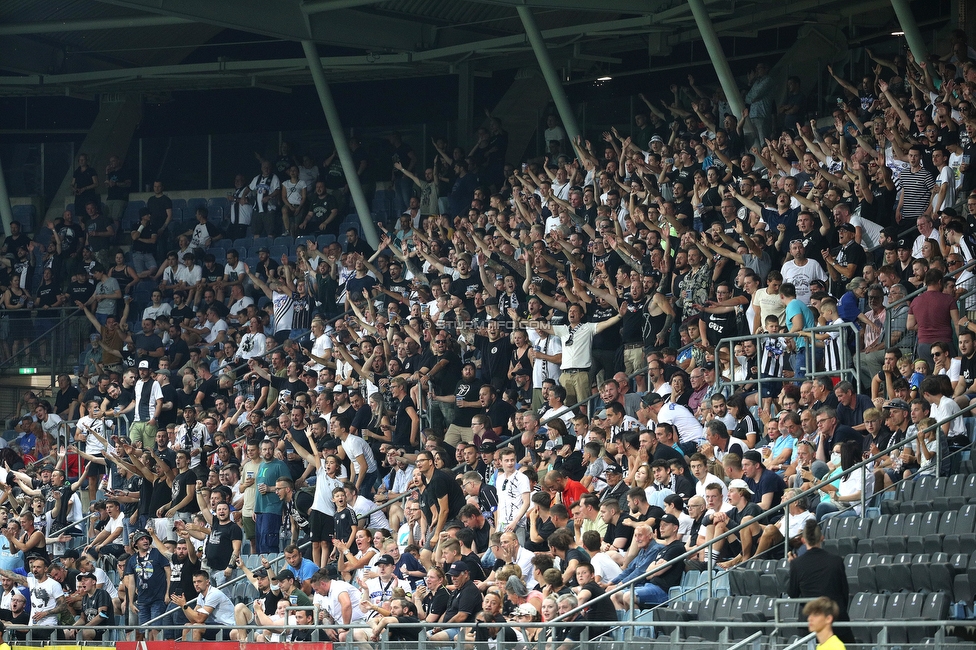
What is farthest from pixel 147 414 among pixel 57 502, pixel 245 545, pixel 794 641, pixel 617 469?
pixel 794 641

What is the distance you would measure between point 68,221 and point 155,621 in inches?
436

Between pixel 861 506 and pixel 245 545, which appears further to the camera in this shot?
pixel 245 545

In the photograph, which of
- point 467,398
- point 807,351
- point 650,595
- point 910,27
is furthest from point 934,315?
point 467,398

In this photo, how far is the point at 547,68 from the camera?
20.5 m

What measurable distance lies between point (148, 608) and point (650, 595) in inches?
245

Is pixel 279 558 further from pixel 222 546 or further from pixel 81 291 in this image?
pixel 81 291

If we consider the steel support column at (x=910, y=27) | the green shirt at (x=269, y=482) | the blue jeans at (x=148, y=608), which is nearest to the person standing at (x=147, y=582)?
the blue jeans at (x=148, y=608)

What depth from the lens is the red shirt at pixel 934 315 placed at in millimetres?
12500

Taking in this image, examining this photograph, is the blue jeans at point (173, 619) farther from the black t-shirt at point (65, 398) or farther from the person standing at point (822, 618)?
the person standing at point (822, 618)

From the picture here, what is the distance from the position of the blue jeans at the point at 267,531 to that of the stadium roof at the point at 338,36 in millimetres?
7919

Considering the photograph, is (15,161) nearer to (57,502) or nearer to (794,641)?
→ (57,502)

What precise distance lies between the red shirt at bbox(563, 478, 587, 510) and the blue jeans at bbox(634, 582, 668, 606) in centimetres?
202

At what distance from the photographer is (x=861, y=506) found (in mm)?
10969

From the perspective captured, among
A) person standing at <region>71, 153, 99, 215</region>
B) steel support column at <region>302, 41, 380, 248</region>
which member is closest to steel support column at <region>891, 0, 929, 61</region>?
steel support column at <region>302, 41, 380, 248</region>
